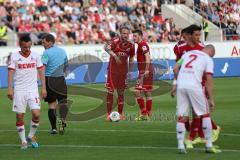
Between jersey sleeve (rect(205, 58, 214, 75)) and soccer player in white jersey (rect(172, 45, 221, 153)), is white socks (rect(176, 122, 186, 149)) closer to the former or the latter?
soccer player in white jersey (rect(172, 45, 221, 153))

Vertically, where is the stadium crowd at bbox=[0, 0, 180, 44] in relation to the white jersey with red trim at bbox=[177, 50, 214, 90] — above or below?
above

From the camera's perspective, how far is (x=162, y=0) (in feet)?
155

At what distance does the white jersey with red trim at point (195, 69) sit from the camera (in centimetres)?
1359

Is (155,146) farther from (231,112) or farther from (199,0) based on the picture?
(199,0)

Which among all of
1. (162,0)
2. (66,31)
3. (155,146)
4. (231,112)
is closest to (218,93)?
(231,112)

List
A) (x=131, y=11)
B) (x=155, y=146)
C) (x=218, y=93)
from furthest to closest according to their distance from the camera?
(x=131, y=11)
(x=218, y=93)
(x=155, y=146)

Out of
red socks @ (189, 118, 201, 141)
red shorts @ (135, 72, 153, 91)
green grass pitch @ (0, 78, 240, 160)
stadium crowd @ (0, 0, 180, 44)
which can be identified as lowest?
green grass pitch @ (0, 78, 240, 160)

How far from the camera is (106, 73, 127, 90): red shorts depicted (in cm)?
2078

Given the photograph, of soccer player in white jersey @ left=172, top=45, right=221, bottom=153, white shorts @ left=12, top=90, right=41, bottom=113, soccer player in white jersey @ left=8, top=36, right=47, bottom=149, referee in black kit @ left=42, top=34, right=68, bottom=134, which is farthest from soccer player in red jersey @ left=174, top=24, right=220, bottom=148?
referee in black kit @ left=42, top=34, right=68, bottom=134

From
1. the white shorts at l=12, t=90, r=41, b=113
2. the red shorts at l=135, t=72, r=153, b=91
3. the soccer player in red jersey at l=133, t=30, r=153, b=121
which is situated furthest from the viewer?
the red shorts at l=135, t=72, r=153, b=91

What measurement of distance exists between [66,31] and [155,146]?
24943 millimetres

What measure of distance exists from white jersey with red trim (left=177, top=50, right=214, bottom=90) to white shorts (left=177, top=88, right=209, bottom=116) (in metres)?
0.09

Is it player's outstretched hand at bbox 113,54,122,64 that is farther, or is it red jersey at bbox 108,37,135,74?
red jersey at bbox 108,37,135,74

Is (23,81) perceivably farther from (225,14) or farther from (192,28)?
(225,14)
